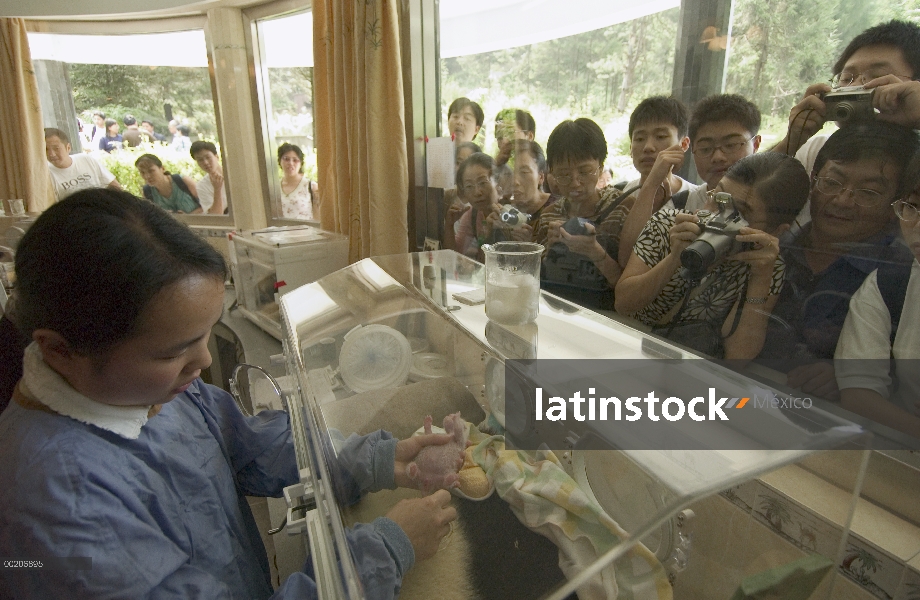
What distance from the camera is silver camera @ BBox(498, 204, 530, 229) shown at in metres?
1.58

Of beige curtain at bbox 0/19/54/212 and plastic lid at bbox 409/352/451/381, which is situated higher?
beige curtain at bbox 0/19/54/212

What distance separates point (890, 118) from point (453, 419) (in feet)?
2.80

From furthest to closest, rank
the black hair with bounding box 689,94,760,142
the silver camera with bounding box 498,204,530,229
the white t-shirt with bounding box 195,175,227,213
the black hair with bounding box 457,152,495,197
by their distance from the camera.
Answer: the white t-shirt with bounding box 195,175,227,213, the black hair with bounding box 457,152,495,197, the silver camera with bounding box 498,204,530,229, the black hair with bounding box 689,94,760,142

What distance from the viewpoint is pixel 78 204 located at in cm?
63

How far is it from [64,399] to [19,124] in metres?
3.96

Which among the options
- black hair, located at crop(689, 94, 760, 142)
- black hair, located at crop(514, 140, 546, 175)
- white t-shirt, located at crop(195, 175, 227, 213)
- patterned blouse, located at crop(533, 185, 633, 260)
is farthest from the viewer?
white t-shirt, located at crop(195, 175, 227, 213)

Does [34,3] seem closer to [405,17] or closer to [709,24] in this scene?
[405,17]

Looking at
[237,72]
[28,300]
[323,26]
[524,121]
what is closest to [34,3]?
[237,72]

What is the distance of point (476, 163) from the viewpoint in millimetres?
1772

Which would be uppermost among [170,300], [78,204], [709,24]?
[709,24]

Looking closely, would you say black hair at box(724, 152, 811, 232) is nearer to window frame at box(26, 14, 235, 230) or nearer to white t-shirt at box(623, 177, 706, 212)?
white t-shirt at box(623, 177, 706, 212)

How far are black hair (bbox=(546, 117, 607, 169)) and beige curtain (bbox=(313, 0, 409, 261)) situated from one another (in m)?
0.77

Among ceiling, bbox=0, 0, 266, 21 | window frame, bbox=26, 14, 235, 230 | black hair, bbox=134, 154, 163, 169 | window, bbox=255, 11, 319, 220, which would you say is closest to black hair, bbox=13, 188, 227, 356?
window, bbox=255, 11, 319, 220

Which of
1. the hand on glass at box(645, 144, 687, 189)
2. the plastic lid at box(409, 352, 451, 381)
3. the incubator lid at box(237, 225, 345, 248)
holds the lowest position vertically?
the plastic lid at box(409, 352, 451, 381)
